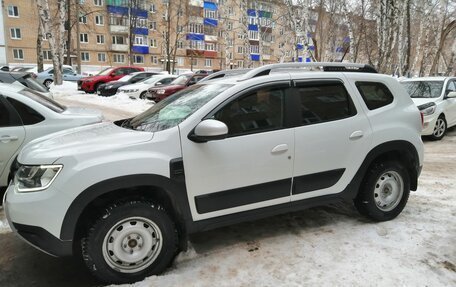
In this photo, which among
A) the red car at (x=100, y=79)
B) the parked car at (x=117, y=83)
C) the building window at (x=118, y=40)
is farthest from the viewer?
the building window at (x=118, y=40)

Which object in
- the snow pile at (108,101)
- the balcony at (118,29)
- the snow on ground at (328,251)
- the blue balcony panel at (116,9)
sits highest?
the blue balcony panel at (116,9)

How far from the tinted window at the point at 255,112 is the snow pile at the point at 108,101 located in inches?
442

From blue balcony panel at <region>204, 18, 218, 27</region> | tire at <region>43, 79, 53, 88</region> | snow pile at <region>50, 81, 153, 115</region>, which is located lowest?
snow pile at <region>50, 81, 153, 115</region>

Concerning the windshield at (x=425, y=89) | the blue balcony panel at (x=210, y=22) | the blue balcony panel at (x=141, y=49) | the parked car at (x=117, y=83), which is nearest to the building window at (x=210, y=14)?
the blue balcony panel at (x=210, y=22)

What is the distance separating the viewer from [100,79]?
22.4 m

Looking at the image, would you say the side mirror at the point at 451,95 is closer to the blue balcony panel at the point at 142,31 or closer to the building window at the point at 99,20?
the blue balcony panel at the point at 142,31

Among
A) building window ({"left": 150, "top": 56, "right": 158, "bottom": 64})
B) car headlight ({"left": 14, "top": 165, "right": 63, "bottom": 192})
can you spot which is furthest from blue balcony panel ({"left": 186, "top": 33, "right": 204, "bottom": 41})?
car headlight ({"left": 14, "top": 165, "right": 63, "bottom": 192})

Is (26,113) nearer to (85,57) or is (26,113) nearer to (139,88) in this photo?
(139,88)

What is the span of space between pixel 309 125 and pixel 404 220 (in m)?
1.72

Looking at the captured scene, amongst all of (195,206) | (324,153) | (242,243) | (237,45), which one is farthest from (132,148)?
(237,45)

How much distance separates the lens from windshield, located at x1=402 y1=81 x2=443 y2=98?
10.1m

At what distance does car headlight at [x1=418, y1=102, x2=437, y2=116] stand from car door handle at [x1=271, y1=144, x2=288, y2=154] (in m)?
7.14

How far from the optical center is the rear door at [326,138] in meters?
3.71

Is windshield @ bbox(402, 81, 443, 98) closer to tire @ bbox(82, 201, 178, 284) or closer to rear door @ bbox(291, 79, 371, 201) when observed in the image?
rear door @ bbox(291, 79, 371, 201)
